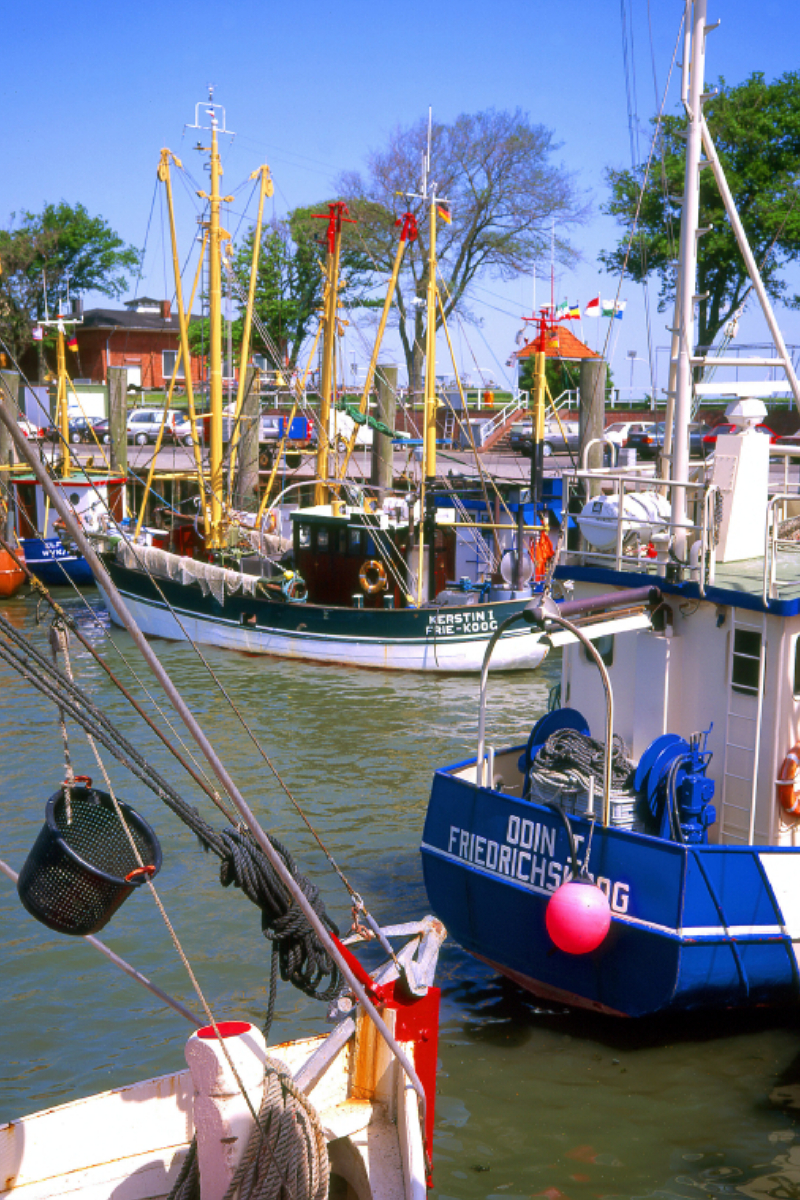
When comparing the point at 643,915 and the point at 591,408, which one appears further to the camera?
the point at 591,408

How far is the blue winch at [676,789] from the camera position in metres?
7.91

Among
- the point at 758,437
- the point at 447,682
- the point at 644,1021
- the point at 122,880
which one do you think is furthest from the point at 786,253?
the point at 122,880

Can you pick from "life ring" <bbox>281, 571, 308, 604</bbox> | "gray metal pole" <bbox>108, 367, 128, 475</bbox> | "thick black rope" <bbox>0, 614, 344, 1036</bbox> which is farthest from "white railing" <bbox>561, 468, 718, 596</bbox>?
"gray metal pole" <bbox>108, 367, 128, 475</bbox>

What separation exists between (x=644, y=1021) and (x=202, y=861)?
4.66m

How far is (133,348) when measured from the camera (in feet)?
202

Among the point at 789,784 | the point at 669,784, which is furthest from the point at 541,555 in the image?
Result: the point at 669,784

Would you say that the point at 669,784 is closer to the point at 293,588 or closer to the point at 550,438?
the point at 293,588

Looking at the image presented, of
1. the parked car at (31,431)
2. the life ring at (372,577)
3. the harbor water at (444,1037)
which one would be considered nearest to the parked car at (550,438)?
the life ring at (372,577)

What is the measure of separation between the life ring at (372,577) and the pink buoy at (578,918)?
47.0 ft

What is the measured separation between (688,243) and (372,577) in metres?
12.9

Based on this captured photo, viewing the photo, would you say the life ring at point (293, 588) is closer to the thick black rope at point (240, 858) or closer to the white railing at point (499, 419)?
the thick black rope at point (240, 858)

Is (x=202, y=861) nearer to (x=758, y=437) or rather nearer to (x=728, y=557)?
(x=728, y=557)

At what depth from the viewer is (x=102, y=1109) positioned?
5434 mm

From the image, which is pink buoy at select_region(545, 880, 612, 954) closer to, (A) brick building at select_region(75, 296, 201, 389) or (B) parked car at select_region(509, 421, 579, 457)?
(B) parked car at select_region(509, 421, 579, 457)
